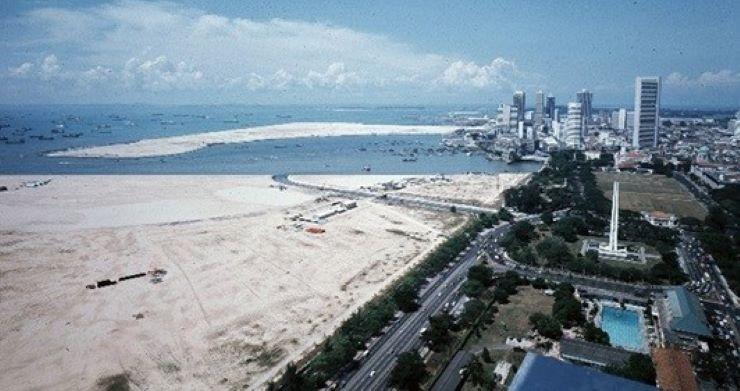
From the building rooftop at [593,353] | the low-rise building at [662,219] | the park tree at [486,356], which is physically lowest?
the park tree at [486,356]

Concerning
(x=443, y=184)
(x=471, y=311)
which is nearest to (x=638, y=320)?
(x=471, y=311)

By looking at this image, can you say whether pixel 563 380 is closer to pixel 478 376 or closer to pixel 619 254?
pixel 478 376

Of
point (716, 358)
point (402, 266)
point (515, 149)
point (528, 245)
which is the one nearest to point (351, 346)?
point (402, 266)

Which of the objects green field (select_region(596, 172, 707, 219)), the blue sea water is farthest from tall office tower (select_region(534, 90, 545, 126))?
green field (select_region(596, 172, 707, 219))

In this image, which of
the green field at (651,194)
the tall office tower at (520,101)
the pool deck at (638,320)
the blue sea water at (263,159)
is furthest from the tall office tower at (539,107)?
the pool deck at (638,320)

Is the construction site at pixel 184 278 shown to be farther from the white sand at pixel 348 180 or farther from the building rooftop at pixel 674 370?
the building rooftop at pixel 674 370

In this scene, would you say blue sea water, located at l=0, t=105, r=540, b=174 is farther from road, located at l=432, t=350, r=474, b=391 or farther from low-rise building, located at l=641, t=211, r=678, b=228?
road, located at l=432, t=350, r=474, b=391

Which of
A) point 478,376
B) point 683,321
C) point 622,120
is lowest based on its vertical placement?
point 478,376
